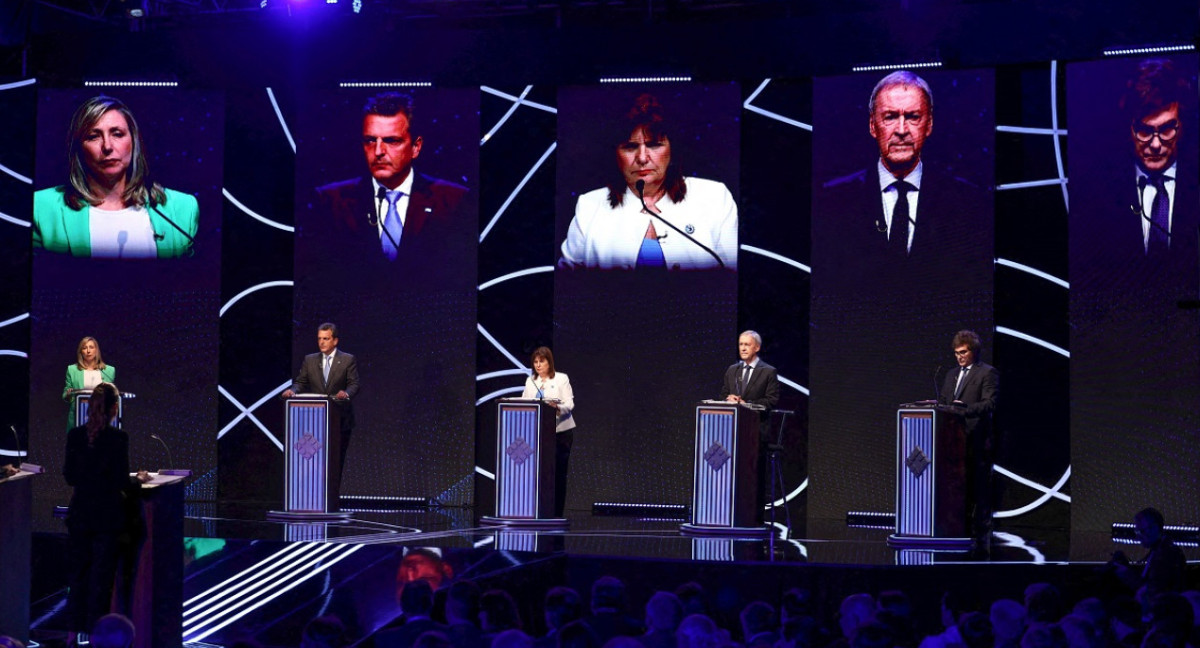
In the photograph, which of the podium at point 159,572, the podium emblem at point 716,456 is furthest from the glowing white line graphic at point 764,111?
Answer: the podium at point 159,572

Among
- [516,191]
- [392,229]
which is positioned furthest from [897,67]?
[392,229]

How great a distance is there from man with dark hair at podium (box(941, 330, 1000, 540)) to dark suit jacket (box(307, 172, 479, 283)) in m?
4.07

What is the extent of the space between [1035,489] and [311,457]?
5190mm

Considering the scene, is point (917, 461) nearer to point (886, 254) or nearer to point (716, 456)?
point (716, 456)

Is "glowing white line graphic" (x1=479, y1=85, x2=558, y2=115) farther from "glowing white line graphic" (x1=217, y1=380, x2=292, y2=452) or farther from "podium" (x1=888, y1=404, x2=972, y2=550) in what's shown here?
"podium" (x1=888, y1=404, x2=972, y2=550)

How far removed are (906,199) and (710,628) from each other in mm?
7218

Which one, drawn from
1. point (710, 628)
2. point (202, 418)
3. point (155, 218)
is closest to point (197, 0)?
point (155, 218)

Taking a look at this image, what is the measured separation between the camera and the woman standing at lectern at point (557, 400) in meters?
9.75

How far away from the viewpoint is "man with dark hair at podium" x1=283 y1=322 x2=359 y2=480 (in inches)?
389

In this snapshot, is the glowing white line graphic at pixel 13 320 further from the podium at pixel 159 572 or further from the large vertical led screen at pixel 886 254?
the large vertical led screen at pixel 886 254

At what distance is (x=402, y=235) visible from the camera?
11250 millimetres

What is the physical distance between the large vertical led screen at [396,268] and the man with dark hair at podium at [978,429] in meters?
4.00

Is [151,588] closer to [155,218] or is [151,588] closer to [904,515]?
[904,515]

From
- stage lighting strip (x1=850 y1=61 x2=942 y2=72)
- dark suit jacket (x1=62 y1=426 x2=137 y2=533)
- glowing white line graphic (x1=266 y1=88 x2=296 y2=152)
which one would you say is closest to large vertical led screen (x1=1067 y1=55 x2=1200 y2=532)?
stage lighting strip (x1=850 y1=61 x2=942 y2=72)
